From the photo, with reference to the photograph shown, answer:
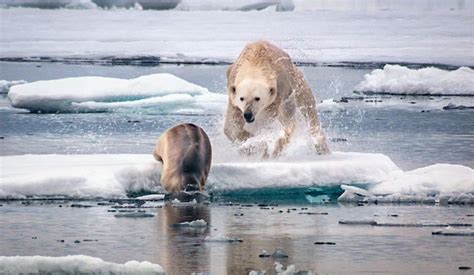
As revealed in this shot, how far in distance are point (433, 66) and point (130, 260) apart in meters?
11.0

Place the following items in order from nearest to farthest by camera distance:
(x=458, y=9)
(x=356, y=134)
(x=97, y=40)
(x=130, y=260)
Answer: (x=130, y=260) < (x=356, y=134) < (x=458, y=9) < (x=97, y=40)

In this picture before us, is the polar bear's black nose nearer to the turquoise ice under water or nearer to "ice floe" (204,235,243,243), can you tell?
the turquoise ice under water

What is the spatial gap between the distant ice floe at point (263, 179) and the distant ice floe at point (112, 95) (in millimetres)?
6314

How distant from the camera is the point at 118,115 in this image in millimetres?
17438

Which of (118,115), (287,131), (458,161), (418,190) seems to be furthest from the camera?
(118,115)

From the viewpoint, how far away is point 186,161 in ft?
35.6

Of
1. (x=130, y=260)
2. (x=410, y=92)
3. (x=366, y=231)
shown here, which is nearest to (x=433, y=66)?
(x=410, y=92)

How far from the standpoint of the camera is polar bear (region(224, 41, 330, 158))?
11.9 meters

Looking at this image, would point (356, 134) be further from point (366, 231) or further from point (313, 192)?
point (366, 231)

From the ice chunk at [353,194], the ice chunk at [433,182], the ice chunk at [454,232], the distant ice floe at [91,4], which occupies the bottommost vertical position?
the ice chunk at [353,194]

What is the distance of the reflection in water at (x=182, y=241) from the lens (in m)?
8.28

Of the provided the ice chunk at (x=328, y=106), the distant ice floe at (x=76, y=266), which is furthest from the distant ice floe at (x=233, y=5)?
the distant ice floe at (x=76, y=266)

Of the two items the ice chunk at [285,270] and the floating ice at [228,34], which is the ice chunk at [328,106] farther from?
the ice chunk at [285,270]

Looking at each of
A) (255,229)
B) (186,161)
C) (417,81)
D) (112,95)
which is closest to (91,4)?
(112,95)
